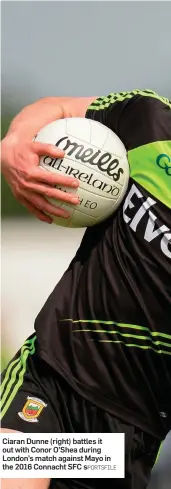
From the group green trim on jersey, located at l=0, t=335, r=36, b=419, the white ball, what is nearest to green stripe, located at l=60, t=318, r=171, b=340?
green trim on jersey, located at l=0, t=335, r=36, b=419

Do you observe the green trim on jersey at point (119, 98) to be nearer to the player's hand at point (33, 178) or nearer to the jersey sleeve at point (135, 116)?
the jersey sleeve at point (135, 116)

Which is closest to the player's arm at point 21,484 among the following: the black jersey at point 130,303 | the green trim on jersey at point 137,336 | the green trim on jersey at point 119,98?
the black jersey at point 130,303

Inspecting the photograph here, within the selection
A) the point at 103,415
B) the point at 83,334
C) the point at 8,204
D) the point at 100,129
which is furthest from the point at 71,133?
the point at 8,204

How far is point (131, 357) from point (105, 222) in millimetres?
364

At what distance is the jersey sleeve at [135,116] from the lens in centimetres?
155

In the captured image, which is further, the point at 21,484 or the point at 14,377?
the point at 14,377

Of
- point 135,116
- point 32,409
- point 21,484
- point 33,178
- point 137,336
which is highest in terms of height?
point 135,116

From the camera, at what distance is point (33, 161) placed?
59.7 inches

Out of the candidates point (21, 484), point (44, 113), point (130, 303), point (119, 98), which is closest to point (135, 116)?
point (119, 98)

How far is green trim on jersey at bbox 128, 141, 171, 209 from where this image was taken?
1.53m

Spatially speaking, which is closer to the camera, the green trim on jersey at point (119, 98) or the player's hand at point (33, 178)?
the player's hand at point (33, 178)

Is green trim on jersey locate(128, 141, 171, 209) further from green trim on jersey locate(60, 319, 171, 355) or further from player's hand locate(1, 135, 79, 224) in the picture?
green trim on jersey locate(60, 319, 171, 355)

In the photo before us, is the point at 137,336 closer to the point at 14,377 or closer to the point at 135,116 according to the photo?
the point at 14,377

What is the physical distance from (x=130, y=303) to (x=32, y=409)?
0.38 meters
